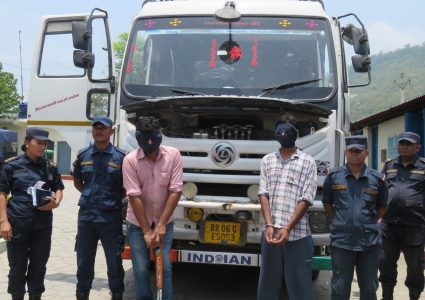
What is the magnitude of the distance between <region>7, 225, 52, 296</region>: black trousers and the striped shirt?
205cm

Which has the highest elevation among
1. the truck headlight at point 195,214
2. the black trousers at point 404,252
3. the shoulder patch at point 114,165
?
the shoulder patch at point 114,165

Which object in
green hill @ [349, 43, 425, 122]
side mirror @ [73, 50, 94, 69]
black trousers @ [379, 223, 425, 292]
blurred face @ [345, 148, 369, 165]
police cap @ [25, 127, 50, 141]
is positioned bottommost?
black trousers @ [379, 223, 425, 292]

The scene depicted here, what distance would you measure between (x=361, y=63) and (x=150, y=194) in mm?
2634

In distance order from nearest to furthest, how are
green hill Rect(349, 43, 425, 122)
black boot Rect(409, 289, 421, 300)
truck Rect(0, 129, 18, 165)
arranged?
black boot Rect(409, 289, 421, 300) < truck Rect(0, 129, 18, 165) < green hill Rect(349, 43, 425, 122)

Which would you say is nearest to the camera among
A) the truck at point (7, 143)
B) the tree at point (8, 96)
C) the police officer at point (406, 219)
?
the police officer at point (406, 219)

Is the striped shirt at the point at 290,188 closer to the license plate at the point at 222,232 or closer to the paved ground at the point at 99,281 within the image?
the license plate at the point at 222,232

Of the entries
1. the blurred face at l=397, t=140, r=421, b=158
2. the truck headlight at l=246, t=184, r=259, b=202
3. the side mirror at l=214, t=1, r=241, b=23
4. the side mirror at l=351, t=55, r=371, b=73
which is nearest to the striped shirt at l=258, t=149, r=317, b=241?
the truck headlight at l=246, t=184, r=259, b=202

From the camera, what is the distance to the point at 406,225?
482 centimetres

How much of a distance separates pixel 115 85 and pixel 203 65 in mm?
1005

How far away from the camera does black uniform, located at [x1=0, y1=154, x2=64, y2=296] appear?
14.9 ft

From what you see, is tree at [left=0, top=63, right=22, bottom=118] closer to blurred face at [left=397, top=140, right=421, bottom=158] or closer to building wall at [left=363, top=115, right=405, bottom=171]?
building wall at [left=363, top=115, right=405, bottom=171]

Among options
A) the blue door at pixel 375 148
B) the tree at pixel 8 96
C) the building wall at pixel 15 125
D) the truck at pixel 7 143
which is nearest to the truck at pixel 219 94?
the truck at pixel 7 143

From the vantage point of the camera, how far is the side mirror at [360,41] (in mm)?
5359

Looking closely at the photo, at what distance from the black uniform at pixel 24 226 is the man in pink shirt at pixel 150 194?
99 centimetres
